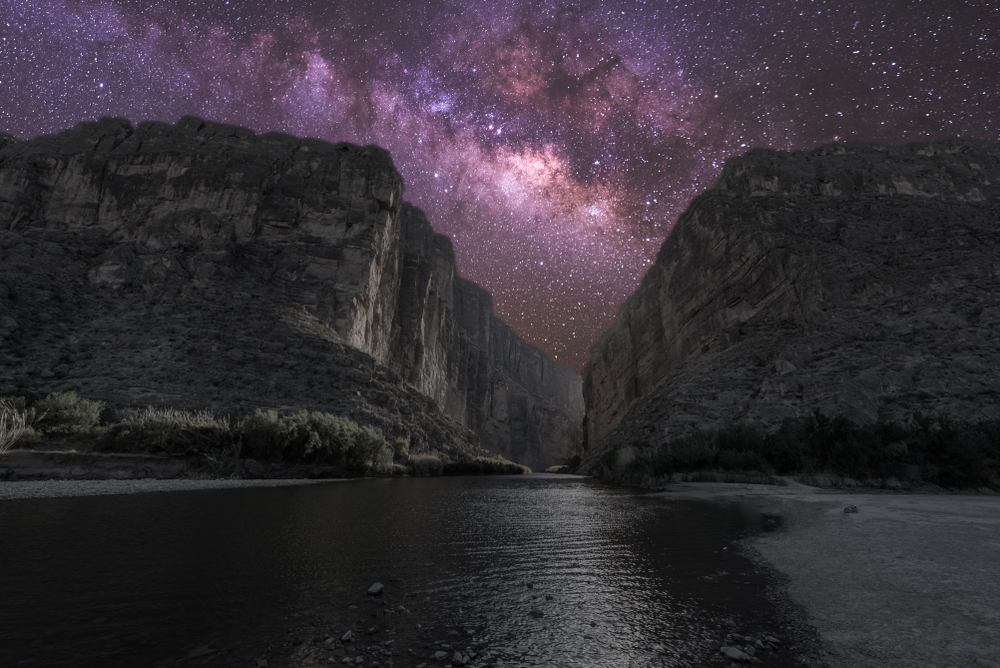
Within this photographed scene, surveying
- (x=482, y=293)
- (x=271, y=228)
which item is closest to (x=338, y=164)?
(x=271, y=228)

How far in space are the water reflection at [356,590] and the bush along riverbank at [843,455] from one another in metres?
15.4

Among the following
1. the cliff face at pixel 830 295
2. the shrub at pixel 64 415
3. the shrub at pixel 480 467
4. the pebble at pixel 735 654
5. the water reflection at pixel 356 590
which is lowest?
the shrub at pixel 480 467

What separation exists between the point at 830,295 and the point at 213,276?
55.8 m

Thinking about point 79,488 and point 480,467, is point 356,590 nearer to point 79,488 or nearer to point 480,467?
point 79,488

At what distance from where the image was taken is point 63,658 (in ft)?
9.52

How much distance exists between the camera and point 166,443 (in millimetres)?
19938

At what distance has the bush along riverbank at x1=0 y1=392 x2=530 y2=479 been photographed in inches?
675

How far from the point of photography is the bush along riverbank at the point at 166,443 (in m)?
17.1

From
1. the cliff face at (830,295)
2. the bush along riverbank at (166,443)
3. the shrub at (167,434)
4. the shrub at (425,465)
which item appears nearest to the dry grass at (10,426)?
the bush along riverbank at (166,443)

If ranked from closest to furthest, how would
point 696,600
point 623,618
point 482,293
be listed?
point 623,618, point 696,600, point 482,293

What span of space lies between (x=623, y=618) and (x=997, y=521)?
31.3ft

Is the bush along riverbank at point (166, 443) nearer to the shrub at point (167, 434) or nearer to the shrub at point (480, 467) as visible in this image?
the shrub at point (167, 434)

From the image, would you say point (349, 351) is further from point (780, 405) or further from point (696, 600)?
point (696, 600)

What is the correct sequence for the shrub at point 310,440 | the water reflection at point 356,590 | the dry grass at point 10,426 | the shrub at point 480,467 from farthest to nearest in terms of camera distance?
the shrub at point 480,467, the shrub at point 310,440, the dry grass at point 10,426, the water reflection at point 356,590
